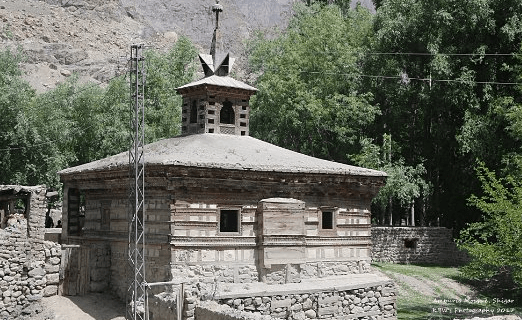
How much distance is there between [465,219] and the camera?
4294cm

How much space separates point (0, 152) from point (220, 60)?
699 inches

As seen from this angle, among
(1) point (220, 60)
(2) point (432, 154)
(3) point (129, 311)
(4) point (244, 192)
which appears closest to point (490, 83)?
(2) point (432, 154)

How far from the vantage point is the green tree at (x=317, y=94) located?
4288cm

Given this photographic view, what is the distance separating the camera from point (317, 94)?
44.4 meters

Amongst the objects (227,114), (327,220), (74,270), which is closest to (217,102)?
(227,114)

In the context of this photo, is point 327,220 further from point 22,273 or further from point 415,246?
point 415,246

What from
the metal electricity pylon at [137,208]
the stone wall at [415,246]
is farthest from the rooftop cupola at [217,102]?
the stone wall at [415,246]

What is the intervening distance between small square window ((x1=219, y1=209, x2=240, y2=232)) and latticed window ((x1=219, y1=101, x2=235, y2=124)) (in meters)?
5.74

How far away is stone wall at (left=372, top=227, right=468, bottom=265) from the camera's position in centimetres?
3831

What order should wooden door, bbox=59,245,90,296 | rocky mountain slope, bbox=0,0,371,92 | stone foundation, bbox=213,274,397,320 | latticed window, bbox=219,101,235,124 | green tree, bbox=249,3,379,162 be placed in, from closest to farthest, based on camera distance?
stone foundation, bbox=213,274,397,320 < wooden door, bbox=59,245,90,296 < latticed window, bbox=219,101,235,124 < green tree, bbox=249,3,379,162 < rocky mountain slope, bbox=0,0,371,92

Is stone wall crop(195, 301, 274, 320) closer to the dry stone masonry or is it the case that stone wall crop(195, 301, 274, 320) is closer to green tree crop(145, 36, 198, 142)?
the dry stone masonry

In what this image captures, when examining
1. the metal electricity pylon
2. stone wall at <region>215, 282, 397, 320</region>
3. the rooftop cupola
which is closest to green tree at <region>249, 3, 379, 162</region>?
the rooftop cupola

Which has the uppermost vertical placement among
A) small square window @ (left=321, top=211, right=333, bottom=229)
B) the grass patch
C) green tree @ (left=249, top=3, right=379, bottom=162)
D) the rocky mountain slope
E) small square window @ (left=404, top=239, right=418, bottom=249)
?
the rocky mountain slope

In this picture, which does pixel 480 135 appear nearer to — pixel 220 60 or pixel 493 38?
pixel 493 38
